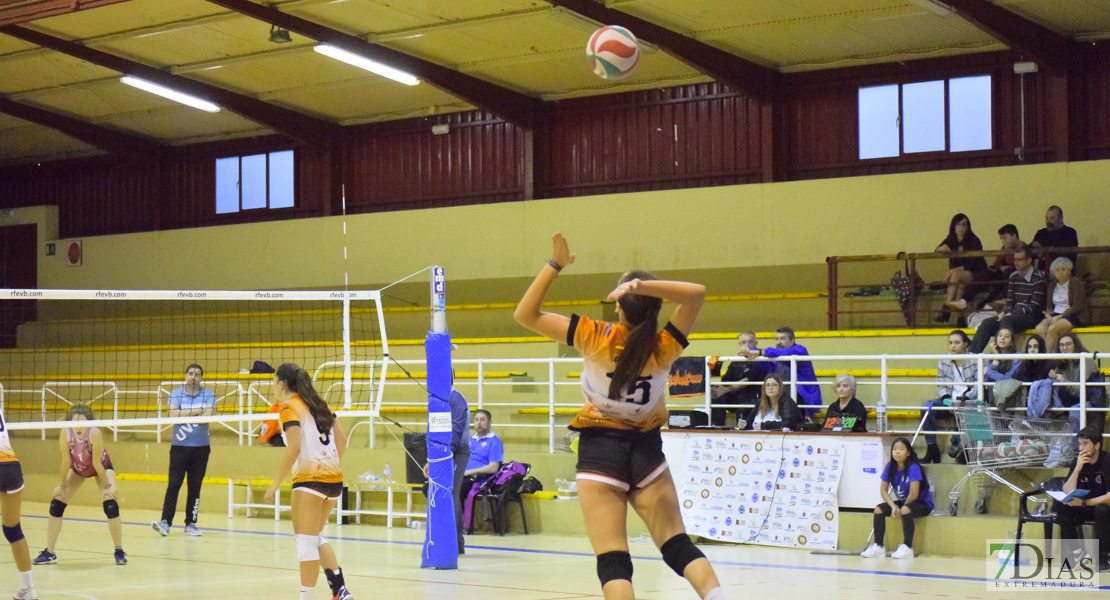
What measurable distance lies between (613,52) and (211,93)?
1262 cm

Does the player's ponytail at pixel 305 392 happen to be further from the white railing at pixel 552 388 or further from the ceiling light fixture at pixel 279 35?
the ceiling light fixture at pixel 279 35

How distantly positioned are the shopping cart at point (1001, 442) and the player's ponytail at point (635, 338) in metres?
7.21

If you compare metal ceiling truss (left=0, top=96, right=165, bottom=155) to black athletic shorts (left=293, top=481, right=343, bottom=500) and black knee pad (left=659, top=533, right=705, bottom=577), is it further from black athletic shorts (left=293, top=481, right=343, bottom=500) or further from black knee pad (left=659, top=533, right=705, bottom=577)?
black knee pad (left=659, top=533, right=705, bottom=577)

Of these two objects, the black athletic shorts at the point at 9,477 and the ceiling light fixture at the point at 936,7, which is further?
the ceiling light fixture at the point at 936,7

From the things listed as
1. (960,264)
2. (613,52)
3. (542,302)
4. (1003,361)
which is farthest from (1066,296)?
(542,302)

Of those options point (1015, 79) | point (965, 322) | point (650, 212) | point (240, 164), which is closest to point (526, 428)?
point (650, 212)

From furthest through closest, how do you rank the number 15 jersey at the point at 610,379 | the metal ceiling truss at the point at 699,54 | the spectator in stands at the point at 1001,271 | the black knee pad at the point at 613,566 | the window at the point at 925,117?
the window at the point at 925,117 < the metal ceiling truss at the point at 699,54 < the spectator in stands at the point at 1001,271 < the number 15 jersey at the point at 610,379 < the black knee pad at the point at 613,566

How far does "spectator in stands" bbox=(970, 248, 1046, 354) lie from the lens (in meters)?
12.9

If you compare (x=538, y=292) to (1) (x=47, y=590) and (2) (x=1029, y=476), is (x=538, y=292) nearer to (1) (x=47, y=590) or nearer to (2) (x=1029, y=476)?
(1) (x=47, y=590)

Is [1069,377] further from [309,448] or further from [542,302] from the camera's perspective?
[542,302]

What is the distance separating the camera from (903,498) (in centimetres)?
1157

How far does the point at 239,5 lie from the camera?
1595cm

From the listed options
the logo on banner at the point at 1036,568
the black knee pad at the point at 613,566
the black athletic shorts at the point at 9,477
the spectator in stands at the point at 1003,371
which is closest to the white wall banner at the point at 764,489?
the spectator in stands at the point at 1003,371

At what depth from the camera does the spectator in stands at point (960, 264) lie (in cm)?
1500
